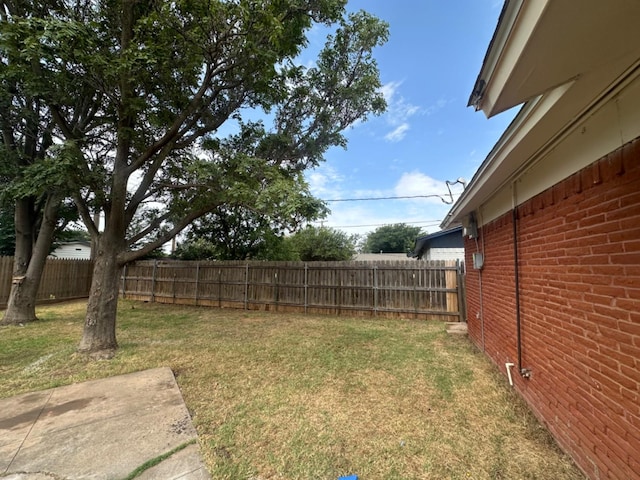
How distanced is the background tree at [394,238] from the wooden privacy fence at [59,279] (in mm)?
33812

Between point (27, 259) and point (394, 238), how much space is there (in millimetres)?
37087

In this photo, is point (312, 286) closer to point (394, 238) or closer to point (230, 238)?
point (230, 238)

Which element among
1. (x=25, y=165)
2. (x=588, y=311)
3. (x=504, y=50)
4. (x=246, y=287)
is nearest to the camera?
(x=504, y=50)

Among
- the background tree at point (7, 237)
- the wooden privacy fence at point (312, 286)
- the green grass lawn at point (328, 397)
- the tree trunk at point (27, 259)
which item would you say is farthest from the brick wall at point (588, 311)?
the background tree at point (7, 237)

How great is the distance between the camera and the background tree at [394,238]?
38.6m

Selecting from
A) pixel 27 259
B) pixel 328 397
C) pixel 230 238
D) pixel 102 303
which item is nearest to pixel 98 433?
pixel 328 397

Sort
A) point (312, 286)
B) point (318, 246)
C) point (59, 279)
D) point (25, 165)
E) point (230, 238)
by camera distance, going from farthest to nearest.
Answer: point (318, 246)
point (230, 238)
point (59, 279)
point (312, 286)
point (25, 165)

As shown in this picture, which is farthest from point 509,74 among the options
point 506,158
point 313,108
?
point 313,108

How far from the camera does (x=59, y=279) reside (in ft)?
35.6

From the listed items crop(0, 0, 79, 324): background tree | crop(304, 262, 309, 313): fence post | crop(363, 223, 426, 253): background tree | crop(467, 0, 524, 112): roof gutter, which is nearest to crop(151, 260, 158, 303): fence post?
crop(0, 0, 79, 324): background tree

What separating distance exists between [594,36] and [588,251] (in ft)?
4.91

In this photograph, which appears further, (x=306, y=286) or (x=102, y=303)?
(x=306, y=286)

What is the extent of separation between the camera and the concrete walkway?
6.49 ft

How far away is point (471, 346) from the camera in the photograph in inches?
202
